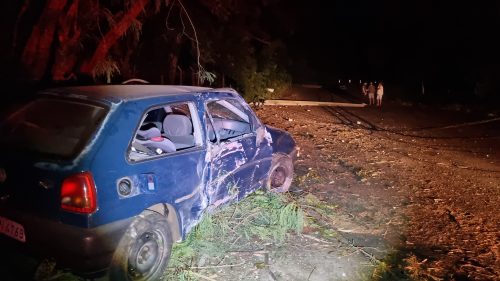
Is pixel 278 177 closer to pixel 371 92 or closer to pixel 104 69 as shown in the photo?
pixel 104 69

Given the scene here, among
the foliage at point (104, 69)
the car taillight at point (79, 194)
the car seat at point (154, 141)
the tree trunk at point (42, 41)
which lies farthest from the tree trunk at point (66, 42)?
the car taillight at point (79, 194)

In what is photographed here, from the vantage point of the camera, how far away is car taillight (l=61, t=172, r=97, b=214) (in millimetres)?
3186

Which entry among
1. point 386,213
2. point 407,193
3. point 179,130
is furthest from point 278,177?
point 407,193

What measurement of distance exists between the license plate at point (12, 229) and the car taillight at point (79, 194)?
18.7 inches

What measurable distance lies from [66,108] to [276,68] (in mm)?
18884

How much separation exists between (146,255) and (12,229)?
3.42ft

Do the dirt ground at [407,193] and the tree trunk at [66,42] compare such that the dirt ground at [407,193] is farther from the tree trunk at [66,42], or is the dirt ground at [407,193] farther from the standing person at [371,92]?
the standing person at [371,92]

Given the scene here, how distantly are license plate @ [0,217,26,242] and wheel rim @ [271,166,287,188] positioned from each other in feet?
10.7

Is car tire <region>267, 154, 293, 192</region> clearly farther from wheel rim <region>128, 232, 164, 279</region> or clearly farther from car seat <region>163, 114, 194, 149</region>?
wheel rim <region>128, 232, 164, 279</region>

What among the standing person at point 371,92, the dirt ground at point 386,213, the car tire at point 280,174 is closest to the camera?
the dirt ground at point 386,213

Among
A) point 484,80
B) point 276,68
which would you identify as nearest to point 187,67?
point 276,68

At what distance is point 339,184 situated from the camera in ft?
24.1

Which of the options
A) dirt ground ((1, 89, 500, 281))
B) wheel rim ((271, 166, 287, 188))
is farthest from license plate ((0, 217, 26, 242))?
wheel rim ((271, 166, 287, 188))

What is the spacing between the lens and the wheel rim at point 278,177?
19.6 ft
